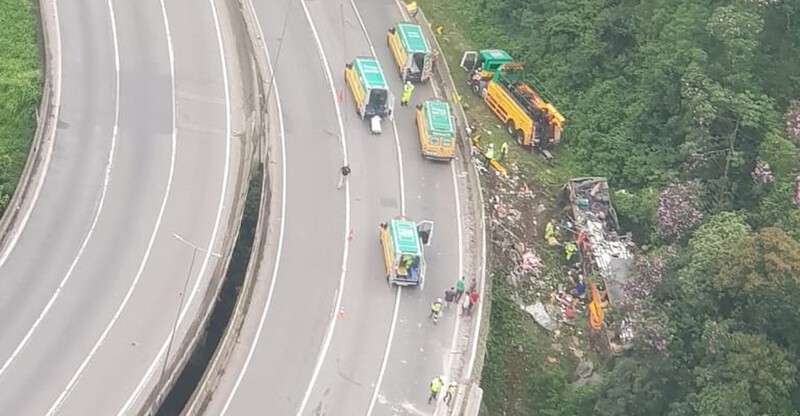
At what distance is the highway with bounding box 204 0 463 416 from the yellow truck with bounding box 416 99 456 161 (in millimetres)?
602

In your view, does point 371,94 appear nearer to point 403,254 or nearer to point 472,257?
point 472,257

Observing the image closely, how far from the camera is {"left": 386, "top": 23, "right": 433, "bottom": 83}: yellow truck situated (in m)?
61.9

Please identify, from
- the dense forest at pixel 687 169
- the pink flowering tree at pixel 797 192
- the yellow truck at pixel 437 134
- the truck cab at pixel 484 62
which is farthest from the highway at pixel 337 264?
the pink flowering tree at pixel 797 192

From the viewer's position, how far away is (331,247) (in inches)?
1993

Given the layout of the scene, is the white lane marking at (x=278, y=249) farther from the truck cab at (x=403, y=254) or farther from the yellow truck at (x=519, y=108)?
the yellow truck at (x=519, y=108)

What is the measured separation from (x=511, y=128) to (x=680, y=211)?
14.1 m

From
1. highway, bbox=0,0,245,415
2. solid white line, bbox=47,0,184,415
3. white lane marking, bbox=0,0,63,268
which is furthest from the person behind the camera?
white lane marking, bbox=0,0,63,268

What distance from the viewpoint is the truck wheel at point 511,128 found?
62.6 meters

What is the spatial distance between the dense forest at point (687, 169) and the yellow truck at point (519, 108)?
1315 millimetres

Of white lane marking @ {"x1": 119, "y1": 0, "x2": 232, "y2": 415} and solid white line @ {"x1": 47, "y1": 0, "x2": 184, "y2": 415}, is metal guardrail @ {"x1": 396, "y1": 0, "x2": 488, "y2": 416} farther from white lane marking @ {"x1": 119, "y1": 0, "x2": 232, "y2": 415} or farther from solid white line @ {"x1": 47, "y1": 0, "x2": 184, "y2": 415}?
solid white line @ {"x1": 47, "y1": 0, "x2": 184, "y2": 415}

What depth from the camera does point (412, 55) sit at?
61.6 m

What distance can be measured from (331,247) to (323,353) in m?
6.57

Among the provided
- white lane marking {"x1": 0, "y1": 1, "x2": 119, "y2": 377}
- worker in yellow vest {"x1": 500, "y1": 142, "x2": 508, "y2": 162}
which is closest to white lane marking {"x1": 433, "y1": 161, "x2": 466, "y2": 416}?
worker in yellow vest {"x1": 500, "y1": 142, "x2": 508, "y2": 162}

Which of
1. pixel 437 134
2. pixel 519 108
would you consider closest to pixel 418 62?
pixel 519 108
